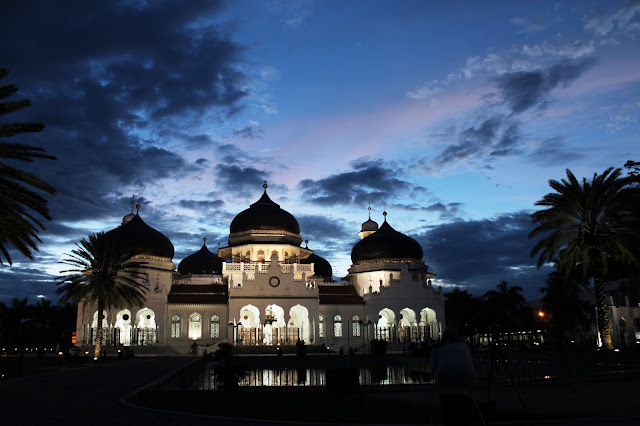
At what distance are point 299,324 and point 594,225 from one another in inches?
1324

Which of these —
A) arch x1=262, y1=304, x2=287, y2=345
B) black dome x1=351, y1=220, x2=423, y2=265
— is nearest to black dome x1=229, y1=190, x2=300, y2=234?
black dome x1=351, y1=220, x2=423, y2=265

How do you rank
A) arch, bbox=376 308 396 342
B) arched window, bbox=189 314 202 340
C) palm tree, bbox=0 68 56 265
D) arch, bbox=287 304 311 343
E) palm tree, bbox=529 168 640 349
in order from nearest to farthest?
palm tree, bbox=0 68 56 265 < palm tree, bbox=529 168 640 349 < arched window, bbox=189 314 202 340 < arch, bbox=287 304 311 343 < arch, bbox=376 308 396 342

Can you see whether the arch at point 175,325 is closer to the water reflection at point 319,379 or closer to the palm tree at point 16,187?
the water reflection at point 319,379

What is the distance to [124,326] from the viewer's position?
56656 mm

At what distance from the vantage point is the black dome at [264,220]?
65.5 m

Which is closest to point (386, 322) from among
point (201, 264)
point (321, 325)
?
point (321, 325)

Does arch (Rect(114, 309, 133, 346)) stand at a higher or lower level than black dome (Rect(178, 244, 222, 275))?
lower

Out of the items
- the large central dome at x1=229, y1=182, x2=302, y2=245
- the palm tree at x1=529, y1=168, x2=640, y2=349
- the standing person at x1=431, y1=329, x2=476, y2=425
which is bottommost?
the standing person at x1=431, y1=329, x2=476, y2=425

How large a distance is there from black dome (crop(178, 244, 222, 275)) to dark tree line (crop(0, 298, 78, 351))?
51.1 ft

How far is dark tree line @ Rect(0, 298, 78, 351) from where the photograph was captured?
214ft

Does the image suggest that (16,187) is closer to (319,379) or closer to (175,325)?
(319,379)

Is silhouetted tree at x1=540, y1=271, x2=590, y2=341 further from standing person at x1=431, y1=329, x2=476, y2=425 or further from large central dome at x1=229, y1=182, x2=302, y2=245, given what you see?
standing person at x1=431, y1=329, x2=476, y2=425

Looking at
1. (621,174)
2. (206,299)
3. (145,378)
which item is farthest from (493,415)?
(206,299)

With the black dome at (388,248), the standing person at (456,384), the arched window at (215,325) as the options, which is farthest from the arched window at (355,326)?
the standing person at (456,384)
